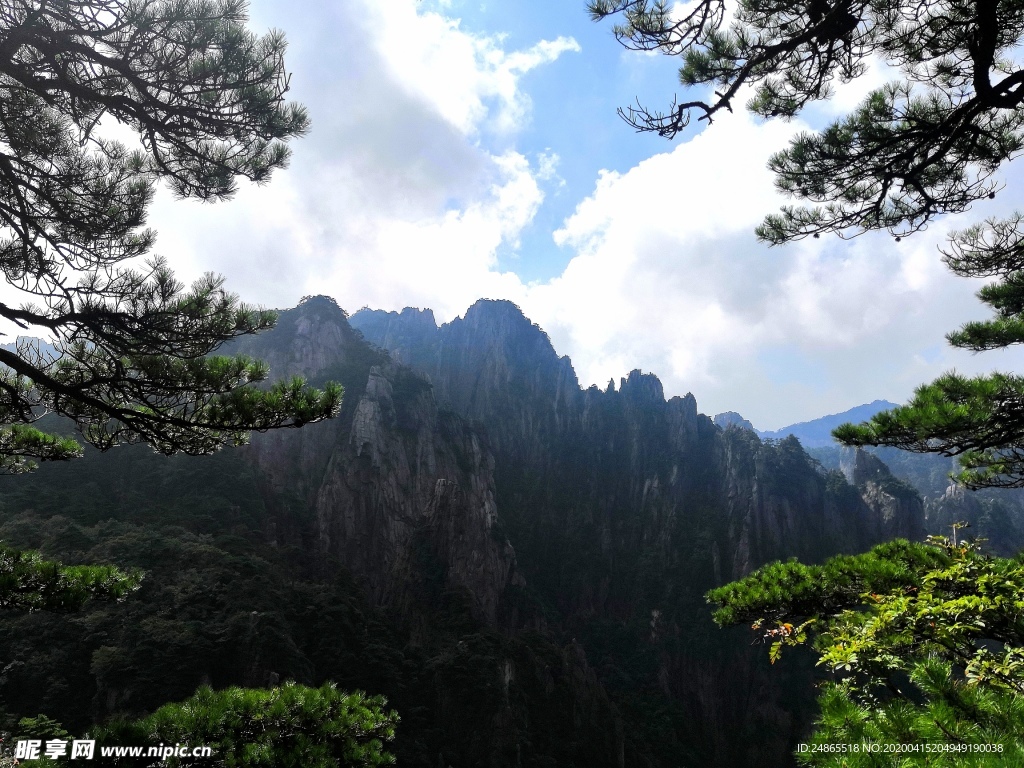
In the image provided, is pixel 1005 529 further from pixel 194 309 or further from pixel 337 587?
pixel 194 309

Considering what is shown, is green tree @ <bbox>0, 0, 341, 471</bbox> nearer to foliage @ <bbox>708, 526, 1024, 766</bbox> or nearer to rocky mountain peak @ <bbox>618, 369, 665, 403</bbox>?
foliage @ <bbox>708, 526, 1024, 766</bbox>

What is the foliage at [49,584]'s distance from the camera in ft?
13.5

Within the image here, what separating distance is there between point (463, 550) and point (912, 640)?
39731 mm

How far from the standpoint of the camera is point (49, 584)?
425cm

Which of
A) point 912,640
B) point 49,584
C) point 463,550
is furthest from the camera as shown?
point 463,550

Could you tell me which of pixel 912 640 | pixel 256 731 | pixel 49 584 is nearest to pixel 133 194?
pixel 49 584

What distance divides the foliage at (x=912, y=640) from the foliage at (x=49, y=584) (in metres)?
5.74

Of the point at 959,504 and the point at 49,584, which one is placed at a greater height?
the point at 959,504

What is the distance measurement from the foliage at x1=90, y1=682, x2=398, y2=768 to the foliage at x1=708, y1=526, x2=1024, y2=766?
422 centimetres

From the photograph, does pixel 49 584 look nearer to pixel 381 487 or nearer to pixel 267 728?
pixel 267 728

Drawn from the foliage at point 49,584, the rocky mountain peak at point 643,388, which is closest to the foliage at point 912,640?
the foliage at point 49,584

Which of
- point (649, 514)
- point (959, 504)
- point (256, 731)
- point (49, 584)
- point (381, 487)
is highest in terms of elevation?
point (381, 487)

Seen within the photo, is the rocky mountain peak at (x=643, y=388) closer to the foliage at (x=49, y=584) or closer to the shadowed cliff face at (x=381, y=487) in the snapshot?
the shadowed cliff face at (x=381, y=487)

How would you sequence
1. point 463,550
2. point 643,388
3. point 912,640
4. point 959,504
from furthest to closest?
point 643,388 < point 959,504 < point 463,550 < point 912,640
